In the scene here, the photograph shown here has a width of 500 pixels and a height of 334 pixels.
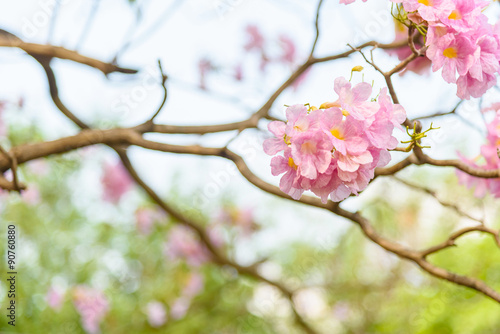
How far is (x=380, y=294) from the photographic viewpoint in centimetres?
331

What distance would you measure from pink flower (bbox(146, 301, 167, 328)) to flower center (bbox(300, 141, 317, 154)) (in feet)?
6.47

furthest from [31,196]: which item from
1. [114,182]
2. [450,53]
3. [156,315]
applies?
[450,53]

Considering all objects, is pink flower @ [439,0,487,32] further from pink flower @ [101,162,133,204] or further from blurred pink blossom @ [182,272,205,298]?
pink flower @ [101,162,133,204]

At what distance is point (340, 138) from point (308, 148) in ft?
0.15

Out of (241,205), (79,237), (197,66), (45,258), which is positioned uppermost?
(197,66)

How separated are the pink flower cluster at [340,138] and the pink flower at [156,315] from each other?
1.94 metres

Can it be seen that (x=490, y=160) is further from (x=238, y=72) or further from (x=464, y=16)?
(x=238, y=72)

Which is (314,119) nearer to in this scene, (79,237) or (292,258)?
(79,237)

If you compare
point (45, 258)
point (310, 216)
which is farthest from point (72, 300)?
point (310, 216)

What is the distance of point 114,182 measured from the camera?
10.1 feet

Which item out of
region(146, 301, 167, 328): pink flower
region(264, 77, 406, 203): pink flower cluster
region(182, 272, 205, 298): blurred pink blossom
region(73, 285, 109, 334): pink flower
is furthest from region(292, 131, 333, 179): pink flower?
region(182, 272, 205, 298): blurred pink blossom

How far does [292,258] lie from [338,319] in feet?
1.79

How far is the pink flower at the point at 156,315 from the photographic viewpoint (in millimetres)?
2424

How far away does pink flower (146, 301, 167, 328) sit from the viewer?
7.95 feet
